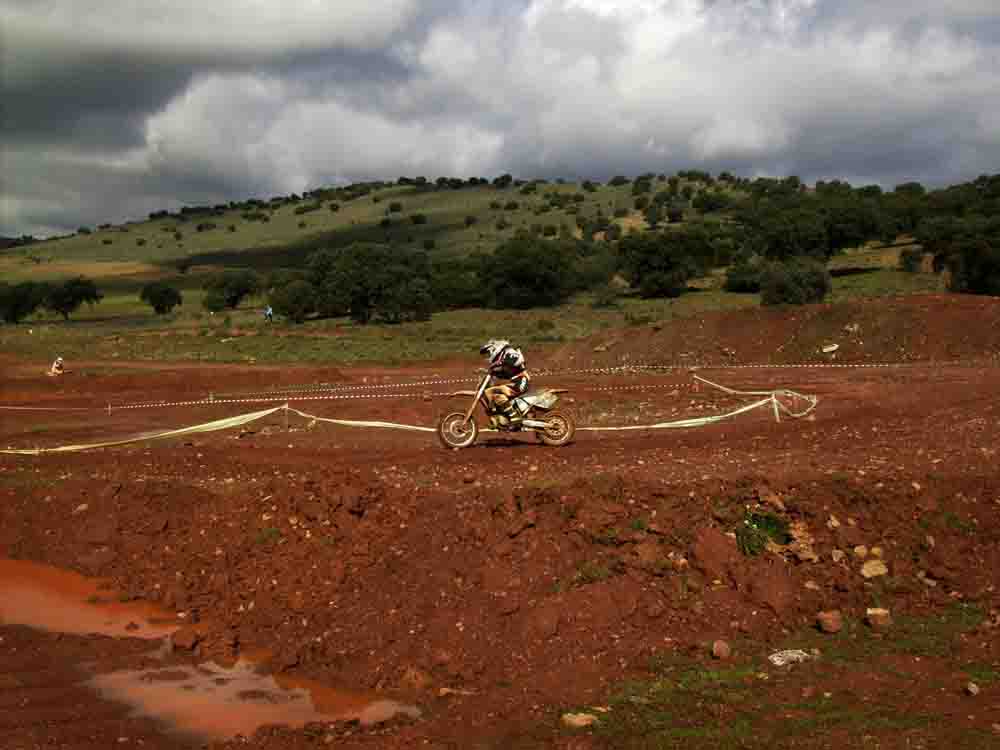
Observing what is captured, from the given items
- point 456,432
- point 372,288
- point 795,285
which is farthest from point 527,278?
point 456,432

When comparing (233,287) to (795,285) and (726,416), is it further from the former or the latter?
(726,416)

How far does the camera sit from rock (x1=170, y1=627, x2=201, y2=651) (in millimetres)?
7508

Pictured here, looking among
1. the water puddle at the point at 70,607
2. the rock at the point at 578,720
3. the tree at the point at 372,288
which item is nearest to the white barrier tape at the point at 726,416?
the water puddle at the point at 70,607

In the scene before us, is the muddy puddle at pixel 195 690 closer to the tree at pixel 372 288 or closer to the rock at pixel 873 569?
the rock at pixel 873 569

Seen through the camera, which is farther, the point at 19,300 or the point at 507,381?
the point at 19,300

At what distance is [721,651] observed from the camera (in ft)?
22.1

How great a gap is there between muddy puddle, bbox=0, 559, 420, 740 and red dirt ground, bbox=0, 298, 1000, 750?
171mm

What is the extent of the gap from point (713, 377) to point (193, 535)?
14.6 metres

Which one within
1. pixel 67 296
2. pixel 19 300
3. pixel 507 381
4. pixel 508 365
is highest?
pixel 67 296

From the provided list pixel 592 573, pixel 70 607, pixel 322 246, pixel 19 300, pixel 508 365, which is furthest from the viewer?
pixel 322 246

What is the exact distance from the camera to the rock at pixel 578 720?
5785 mm

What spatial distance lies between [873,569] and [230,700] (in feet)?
16.8

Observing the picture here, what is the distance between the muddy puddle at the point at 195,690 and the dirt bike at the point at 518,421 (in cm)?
528

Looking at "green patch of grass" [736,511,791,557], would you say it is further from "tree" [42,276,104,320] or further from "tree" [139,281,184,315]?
"tree" [42,276,104,320]
